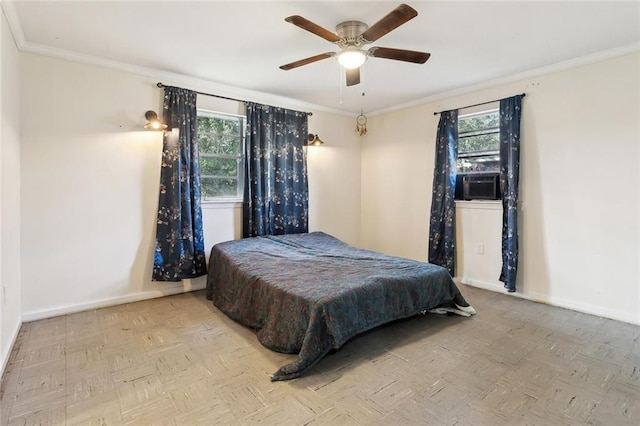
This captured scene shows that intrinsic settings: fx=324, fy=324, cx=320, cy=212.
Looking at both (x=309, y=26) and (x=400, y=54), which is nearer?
(x=309, y=26)

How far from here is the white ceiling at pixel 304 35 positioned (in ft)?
7.53

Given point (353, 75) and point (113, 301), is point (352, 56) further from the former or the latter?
point (113, 301)

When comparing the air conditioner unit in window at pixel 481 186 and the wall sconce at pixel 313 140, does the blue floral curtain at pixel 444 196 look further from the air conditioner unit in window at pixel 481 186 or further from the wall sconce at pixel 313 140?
the wall sconce at pixel 313 140

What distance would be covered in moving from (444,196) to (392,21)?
2672 millimetres

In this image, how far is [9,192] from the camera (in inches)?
95.5

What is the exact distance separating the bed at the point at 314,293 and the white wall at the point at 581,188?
112 centimetres

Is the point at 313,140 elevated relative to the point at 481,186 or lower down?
elevated

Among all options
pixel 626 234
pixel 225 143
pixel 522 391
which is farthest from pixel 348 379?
pixel 225 143

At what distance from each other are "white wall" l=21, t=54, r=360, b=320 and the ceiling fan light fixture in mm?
2071

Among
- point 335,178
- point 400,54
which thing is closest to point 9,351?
point 400,54

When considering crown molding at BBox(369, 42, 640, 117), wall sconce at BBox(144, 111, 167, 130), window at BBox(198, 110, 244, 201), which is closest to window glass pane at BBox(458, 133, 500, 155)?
crown molding at BBox(369, 42, 640, 117)

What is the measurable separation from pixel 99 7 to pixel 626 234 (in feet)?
15.5

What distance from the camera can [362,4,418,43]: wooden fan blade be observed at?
73.3 inches

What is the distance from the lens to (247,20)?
2463 millimetres
